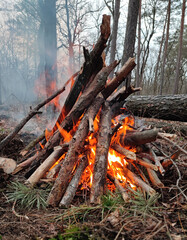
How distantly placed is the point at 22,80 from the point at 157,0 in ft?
56.7

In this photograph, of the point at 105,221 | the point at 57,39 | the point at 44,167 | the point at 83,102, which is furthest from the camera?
the point at 57,39

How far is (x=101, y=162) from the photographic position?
2.38 m

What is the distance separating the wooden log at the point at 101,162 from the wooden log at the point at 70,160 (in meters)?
0.22

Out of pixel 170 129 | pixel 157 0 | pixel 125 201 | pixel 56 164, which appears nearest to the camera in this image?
pixel 125 201

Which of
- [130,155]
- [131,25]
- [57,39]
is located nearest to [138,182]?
[130,155]

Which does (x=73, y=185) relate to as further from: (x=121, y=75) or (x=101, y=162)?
(x=121, y=75)

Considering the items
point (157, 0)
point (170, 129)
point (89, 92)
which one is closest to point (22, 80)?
point (157, 0)

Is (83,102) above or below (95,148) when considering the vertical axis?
above

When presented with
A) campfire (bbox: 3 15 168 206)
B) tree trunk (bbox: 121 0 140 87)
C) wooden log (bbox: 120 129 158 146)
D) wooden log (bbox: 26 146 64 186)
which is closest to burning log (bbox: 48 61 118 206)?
campfire (bbox: 3 15 168 206)

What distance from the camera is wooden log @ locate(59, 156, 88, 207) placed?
2205 millimetres

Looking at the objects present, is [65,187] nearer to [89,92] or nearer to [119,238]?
[119,238]

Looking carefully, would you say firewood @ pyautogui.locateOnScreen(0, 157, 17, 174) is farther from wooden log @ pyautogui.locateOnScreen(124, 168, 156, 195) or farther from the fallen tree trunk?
the fallen tree trunk

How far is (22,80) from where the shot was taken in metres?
22.2

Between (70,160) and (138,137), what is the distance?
3.47 feet
